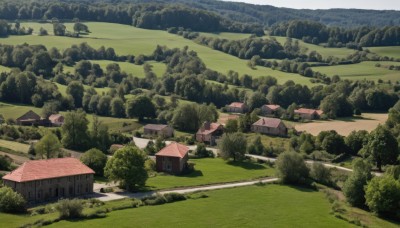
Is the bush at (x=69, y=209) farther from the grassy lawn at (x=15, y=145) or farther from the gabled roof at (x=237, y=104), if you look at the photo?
the gabled roof at (x=237, y=104)

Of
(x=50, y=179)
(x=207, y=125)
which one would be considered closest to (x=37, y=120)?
(x=207, y=125)

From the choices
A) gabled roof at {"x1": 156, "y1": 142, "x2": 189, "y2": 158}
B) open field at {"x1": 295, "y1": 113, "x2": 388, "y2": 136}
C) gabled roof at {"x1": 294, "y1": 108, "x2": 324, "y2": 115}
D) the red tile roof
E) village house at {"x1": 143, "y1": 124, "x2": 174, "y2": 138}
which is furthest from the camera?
gabled roof at {"x1": 294, "y1": 108, "x2": 324, "y2": 115}

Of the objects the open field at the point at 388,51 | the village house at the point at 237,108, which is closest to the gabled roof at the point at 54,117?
the village house at the point at 237,108

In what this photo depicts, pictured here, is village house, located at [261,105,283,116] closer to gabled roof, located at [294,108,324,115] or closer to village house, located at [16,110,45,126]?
gabled roof, located at [294,108,324,115]

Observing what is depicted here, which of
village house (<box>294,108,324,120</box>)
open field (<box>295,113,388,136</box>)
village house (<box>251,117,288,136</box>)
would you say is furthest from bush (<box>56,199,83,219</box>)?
village house (<box>294,108,324,120</box>)

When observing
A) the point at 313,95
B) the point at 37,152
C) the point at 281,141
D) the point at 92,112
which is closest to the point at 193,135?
the point at 281,141

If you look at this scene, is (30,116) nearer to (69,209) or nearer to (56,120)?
(56,120)
